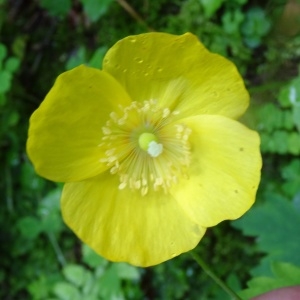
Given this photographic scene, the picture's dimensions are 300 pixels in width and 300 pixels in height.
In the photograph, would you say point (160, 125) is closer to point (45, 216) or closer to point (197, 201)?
point (197, 201)

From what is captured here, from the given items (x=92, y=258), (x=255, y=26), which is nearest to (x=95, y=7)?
(x=255, y=26)

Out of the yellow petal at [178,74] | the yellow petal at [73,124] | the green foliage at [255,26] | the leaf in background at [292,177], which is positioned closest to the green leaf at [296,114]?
the leaf in background at [292,177]

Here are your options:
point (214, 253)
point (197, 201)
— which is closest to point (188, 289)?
point (214, 253)

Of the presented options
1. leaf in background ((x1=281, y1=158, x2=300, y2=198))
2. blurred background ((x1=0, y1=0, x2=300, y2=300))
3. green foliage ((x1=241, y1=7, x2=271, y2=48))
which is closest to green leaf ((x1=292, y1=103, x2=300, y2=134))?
blurred background ((x1=0, y1=0, x2=300, y2=300))

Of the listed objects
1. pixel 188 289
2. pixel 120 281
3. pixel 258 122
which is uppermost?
pixel 258 122

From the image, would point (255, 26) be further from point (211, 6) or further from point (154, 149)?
point (154, 149)

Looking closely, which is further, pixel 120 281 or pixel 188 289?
pixel 188 289

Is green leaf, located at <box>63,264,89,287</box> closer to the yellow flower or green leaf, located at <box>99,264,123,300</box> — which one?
green leaf, located at <box>99,264,123,300</box>
